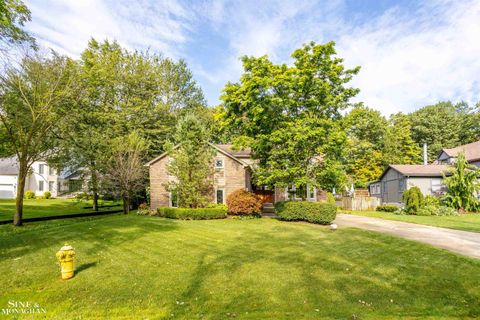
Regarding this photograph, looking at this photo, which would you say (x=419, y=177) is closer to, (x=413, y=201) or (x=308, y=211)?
(x=413, y=201)

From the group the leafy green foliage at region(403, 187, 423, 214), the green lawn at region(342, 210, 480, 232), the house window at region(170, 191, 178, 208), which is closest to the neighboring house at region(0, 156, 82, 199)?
the house window at region(170, 191, 178, 208)

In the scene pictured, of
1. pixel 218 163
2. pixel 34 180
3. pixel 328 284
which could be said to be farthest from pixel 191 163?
pixel 34 180

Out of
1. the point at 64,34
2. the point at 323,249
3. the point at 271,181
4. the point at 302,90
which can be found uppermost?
the point at 64,34

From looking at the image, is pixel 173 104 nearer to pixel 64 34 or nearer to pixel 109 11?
pixel 64 34

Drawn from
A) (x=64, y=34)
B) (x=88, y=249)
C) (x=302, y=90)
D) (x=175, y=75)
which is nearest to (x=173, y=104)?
(x=175, y=75)

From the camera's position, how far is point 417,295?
642cm

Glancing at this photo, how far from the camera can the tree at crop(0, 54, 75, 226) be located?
686 inches

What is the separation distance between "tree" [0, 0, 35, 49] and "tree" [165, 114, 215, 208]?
1106 centimetres

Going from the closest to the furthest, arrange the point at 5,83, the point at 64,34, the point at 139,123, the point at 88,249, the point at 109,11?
the point at 88,249, the point at 109,11, the point at 5,83, the point at 64,34, the point at 139,123

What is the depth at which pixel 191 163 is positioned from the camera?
69.9 ft

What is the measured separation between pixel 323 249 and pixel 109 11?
16183 millimetres

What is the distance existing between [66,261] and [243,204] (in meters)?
13.9

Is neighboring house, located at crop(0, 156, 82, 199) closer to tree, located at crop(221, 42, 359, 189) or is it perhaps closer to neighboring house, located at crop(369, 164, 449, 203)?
tree, located at crop(221, 42, 359, 189)

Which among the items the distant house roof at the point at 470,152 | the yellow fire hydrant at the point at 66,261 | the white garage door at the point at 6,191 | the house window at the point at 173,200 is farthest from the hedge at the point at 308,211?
the white garage door at the point at 6,191
